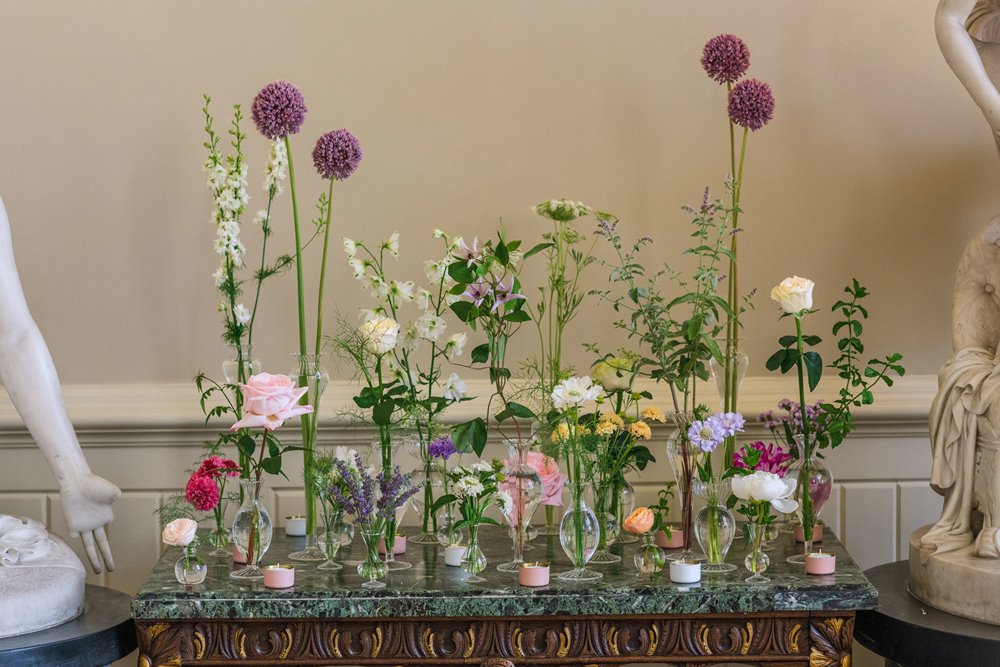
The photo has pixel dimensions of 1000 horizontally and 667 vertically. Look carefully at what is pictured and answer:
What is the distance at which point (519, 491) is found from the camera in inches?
90.3

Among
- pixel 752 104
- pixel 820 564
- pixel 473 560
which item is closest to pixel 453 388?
pixel 473 560

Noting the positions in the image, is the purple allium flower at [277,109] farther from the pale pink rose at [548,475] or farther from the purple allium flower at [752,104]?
the purple allium flower at [752,104]

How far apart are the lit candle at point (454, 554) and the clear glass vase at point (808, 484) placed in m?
0.68

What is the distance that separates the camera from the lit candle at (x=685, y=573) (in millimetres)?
2203

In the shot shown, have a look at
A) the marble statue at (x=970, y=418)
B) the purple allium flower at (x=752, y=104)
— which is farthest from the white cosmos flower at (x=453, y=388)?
the marble statue at (x=970, y=418)

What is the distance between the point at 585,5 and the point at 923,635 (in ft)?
5.78

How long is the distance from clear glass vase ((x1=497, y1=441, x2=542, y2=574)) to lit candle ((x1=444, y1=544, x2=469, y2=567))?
0.08m

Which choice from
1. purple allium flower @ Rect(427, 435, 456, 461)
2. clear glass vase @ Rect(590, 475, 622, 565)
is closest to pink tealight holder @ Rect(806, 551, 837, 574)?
clear glass vase @ Rect(590, 475, 622, 565)

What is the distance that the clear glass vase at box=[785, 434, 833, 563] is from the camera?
7.85 feet

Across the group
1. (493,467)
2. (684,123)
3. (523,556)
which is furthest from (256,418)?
(684,123)

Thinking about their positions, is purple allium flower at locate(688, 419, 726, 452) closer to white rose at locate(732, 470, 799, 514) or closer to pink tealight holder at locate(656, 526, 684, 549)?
white rose at locate(732, 470, 799, 514)

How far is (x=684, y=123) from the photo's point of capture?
304 centimetres

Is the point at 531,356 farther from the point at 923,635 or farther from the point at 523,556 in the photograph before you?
the point at 923,635

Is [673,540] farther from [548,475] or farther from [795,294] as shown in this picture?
[795,294]
